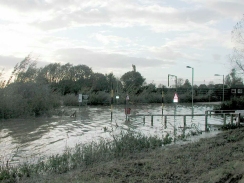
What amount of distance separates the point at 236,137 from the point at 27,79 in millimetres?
23475

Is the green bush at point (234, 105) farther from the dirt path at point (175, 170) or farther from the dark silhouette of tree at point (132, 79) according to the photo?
the dark silhouette of tree at point (132, 79)

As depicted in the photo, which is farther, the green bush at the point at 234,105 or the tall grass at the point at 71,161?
the green bush at the point at 234,105

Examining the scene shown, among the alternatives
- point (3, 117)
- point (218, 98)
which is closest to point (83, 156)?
point (3, 117)

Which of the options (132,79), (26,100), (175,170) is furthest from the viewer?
(132,79)

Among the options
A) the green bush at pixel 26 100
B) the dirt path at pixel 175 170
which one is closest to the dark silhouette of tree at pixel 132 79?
the green bush at pixel 26 100

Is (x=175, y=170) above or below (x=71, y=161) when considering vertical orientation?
above

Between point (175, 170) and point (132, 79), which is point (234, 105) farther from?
point (132, 79)

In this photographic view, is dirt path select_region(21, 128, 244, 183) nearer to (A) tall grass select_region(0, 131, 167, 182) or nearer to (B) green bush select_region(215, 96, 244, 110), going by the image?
(A) tall grass select_region(0, 131, 167, 182)

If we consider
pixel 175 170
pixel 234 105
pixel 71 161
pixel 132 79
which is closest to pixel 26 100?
pixel 71 161

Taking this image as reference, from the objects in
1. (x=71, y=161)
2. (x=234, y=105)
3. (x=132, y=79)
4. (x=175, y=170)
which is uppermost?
(x=132, y=79)

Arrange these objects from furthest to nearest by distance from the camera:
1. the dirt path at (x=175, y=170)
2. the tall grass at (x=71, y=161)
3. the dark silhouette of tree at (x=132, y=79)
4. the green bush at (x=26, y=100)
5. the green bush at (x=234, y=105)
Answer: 1. the dark silhouette of tree at (x=132, y=79)
2. the green bush at (x=234, y=105)
3. the green bush at (x=26, y=100)
4. the tall grass at (x=71, y=161)
5. the dirt path at (x=175, y=170)

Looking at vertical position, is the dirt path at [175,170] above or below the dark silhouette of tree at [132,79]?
below

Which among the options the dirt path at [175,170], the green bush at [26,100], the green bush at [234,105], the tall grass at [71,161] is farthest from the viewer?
the green bush at [234,105]

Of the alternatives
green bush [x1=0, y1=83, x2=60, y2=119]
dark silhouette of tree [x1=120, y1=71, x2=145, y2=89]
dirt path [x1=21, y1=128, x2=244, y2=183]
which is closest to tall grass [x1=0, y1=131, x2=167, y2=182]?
dirt path [x1=21, y1=128, x2=244, y2=183]
